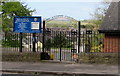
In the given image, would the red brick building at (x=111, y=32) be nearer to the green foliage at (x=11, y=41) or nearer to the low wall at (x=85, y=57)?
the low wall at (x=85, y=57)

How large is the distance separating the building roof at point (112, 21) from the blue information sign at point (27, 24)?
10.6 feet

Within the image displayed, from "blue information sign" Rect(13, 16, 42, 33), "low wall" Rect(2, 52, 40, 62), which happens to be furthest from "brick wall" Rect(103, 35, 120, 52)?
"low wall" Rect(2, 52, 40, 62)

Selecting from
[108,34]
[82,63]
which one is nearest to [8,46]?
[82,63]

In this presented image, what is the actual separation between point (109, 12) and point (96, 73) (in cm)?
599

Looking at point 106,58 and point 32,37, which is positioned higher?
point 32,37

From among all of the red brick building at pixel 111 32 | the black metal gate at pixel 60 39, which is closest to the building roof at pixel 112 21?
the red brick building at pixel 111 32

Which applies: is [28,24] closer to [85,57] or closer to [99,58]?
[85,57]

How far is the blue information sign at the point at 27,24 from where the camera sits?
1362 cm

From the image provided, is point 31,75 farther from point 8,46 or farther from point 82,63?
point 8,46

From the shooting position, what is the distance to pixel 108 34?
13977 millimetres

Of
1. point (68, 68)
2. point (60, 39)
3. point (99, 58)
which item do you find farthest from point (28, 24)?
point (99, 58)

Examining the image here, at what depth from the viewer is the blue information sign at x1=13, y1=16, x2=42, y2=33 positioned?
1362 centimetres

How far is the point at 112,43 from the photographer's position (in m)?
13.8

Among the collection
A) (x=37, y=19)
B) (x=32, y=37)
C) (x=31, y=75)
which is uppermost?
(x=37, y=19)
